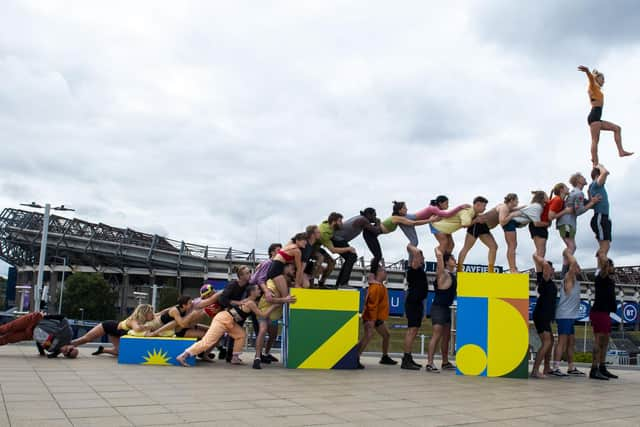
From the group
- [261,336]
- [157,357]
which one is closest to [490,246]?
[261,336]

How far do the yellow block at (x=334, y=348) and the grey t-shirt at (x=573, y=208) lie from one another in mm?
3780

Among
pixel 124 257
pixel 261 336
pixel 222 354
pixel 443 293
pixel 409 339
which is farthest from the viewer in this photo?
pixel 124 257

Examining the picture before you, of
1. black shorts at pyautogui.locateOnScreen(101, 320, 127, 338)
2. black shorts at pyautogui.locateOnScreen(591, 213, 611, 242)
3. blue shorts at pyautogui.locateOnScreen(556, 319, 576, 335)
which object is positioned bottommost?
black shorts at pyautogui.locateOnScreen(101, 320, 127, 338)

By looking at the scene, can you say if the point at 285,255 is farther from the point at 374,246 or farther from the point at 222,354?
the point at 222,354

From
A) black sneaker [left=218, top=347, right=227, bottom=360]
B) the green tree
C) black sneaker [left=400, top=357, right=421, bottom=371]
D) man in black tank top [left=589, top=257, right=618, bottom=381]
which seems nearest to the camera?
man in black tank top [left=589, top=257, right=618, bottom=381]

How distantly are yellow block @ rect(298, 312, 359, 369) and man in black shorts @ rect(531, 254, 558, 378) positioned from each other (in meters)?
2.89

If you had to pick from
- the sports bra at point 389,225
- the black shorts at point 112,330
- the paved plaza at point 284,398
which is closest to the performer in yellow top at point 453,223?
the sports bra at point 389,225

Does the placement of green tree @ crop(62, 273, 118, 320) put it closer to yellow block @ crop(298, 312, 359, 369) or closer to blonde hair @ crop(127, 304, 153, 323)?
blonde hair @ crop(127, 304, 153, 323)

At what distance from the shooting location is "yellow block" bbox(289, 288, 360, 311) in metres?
8.98

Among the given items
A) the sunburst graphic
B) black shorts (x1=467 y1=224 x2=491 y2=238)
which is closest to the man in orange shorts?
black shorts (x1=467 y1=224 x2=491 y2=238)

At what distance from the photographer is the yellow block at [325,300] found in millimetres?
8984

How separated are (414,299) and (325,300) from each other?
1.56m

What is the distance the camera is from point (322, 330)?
901 cm

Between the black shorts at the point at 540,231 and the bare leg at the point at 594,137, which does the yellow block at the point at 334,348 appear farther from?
the bare leg at the point at 594,137
